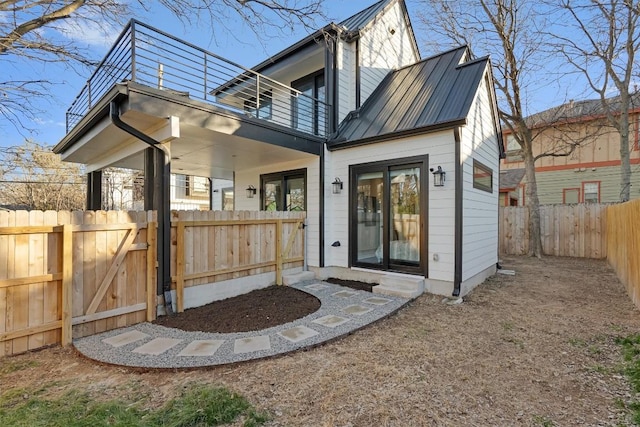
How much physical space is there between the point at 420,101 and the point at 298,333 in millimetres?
5216

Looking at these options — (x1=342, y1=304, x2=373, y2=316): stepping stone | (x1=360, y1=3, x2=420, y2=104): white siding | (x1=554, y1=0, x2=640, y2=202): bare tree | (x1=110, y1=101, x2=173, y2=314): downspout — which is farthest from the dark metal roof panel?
(x1=554, y1=0, x2=640, y2=202): bare tree

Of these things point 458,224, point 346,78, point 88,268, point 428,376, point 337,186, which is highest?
point 346,78

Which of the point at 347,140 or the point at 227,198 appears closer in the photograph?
the point at 347,140

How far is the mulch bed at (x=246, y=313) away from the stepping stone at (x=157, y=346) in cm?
41

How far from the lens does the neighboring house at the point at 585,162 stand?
13.8m

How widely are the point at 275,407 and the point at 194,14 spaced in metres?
5.69

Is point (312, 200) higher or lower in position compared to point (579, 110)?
lower

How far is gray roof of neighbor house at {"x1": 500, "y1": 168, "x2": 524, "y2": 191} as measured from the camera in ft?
52.7

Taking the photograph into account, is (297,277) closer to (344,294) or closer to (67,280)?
(344,294)

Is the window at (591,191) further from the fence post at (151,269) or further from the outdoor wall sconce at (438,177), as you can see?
the fence post at (151,269)

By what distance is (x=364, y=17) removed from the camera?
8453 mm

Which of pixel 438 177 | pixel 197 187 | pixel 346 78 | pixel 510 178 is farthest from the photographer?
pixel 197 187

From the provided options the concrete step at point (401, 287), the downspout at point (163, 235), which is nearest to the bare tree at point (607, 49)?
the concrete step at point (401, 287)

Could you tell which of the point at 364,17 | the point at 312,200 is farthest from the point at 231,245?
the point at 364,17
